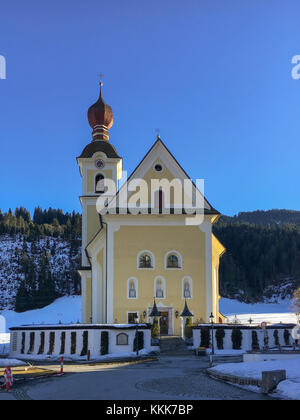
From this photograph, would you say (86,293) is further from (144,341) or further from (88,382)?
(88,382)

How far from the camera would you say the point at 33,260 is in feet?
534

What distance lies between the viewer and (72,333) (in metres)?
32.1

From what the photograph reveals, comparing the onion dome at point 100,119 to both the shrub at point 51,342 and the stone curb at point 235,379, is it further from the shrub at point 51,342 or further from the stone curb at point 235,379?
the stone curb at point 235,379

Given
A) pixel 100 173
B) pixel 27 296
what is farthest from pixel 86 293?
pixel 27 296

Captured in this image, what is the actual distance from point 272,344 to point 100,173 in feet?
76.5

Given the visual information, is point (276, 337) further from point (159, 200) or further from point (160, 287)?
point (159, 200)

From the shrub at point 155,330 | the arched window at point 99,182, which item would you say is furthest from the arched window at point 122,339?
the arched window at point 99,182

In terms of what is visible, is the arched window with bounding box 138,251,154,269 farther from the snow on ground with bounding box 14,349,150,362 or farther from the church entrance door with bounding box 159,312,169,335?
the snow on ground with bounding box 14,349,150,362

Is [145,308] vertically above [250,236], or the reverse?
[250,236]

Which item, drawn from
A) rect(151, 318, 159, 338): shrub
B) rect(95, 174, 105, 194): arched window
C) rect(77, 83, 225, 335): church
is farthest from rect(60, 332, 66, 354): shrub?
rect(95, 174, 105, 194): arched window

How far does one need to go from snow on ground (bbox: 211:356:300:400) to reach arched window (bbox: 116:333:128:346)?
44.4ft

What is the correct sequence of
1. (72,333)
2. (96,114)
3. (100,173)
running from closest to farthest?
(72,333) < (100,173) < (96,114)

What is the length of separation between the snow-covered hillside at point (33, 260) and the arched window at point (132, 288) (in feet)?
358

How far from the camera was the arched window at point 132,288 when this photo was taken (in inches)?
1471
